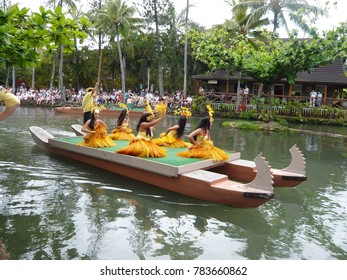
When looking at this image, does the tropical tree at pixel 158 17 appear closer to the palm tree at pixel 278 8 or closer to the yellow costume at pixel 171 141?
the palm tree at pixel 278 8

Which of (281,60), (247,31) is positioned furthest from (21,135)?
(247,31)

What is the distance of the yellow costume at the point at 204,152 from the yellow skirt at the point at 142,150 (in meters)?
0.52

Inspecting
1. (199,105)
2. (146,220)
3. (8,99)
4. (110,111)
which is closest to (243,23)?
(199,105)

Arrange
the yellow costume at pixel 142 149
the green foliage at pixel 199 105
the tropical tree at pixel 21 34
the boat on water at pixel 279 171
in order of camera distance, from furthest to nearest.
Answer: the green foliage at pixel 199 105 < the yellow costume at pixel 142 149 < the boat on water at pixel 279 171 < the tropical tree at pixel 21 34

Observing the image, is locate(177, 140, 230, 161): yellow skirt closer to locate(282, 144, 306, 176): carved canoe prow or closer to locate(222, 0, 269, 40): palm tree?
locate(282, 144, 306, 176): carved canoe prow

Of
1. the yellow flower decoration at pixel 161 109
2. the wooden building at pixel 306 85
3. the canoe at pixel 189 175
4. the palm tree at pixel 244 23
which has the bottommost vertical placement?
the canoe at pixel 189 175

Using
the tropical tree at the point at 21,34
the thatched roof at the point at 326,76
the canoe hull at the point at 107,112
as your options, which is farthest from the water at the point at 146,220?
the thatched roof at the point at 326,76

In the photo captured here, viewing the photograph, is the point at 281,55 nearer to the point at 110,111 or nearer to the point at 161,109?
the point at 161,109

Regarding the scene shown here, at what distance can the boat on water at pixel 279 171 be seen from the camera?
18.3 ft

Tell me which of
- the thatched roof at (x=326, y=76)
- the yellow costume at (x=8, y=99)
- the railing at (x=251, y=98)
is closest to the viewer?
the yellow costume at (x=8, y=99)

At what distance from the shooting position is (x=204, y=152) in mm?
6031

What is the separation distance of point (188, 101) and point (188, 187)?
58.0 feet

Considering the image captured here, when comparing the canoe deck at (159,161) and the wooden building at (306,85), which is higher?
the wooden building at (306,85)

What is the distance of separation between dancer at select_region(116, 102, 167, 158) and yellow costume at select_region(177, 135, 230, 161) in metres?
0.51
